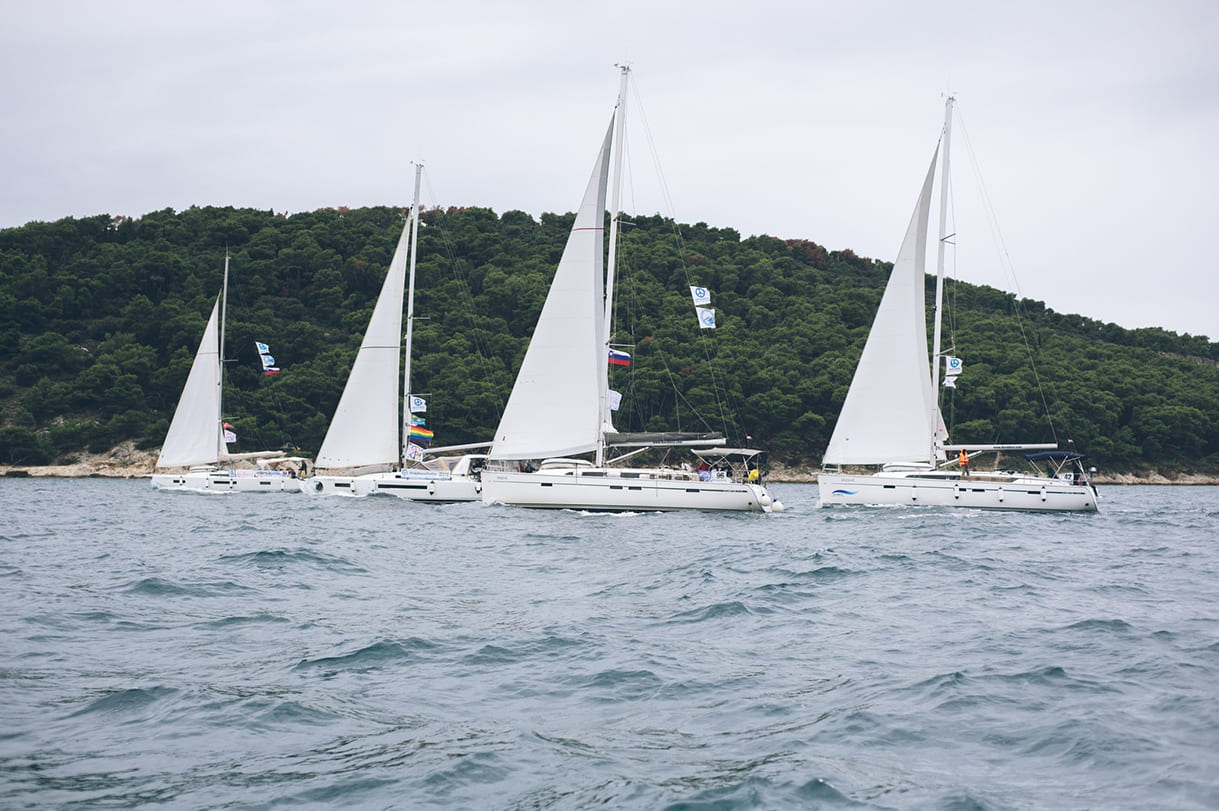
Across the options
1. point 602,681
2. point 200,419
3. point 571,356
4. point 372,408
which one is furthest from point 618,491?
point 200,419

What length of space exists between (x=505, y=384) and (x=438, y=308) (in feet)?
39.6

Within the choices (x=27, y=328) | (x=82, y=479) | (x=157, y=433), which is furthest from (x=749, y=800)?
(x=27, y=328)

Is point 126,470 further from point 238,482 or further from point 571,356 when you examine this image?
point 571,356

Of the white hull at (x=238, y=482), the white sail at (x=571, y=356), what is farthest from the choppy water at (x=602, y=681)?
the white hull at (x=238, y=482)

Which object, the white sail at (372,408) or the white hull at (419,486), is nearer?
the white hull at (419,486)

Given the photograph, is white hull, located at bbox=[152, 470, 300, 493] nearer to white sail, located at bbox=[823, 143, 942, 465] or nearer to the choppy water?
white sail, located at bbox=[823, 143, 942, 465]

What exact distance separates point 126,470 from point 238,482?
27.3 metres

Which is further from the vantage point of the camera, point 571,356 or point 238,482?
point 238,482

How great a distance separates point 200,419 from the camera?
51.2 m

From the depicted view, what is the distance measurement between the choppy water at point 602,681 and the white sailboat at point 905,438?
1583cm

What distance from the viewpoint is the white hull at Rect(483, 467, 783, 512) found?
30891 mm

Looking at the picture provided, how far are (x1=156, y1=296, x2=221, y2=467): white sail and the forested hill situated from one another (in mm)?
22889

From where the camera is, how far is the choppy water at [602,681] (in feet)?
22.0

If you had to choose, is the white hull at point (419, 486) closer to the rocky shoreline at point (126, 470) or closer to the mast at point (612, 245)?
the mast at point (612, 245)
